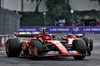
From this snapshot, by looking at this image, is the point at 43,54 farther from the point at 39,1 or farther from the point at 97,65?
the point at 39,1

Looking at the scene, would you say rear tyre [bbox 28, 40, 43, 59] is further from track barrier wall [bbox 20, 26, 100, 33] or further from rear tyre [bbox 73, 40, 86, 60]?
track barrier wall [bbox 20, 26, 100, 33]

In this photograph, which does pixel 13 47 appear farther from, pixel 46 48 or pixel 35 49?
pixel 35 49

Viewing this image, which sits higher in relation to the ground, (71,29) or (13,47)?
(71,29)

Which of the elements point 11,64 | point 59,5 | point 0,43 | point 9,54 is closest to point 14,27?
point 0,43

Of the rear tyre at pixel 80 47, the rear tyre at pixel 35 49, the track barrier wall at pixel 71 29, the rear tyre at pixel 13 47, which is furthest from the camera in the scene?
the track barrier wall at pixel 71 29

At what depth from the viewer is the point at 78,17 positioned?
7581cm

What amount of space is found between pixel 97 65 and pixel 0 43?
14656mm

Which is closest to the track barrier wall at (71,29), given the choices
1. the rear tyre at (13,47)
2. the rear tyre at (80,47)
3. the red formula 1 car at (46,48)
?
the red formula 1 car at (46,48)

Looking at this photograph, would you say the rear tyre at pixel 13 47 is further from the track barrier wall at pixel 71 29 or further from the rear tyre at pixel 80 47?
the track barrier wall at pixel 71 29

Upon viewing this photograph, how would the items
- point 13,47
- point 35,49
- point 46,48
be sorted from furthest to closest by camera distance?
point 13,47 → point 46,48 → point 35,49

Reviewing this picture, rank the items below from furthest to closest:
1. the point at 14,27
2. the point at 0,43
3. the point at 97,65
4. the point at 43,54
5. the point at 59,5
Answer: the point at 59,5 → the point at 14,27 → the point at 0,43 → the point at 43,54 → the point at 97,65

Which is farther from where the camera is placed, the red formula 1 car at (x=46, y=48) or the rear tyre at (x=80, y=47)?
the rear tyre at (x=80, y=47)

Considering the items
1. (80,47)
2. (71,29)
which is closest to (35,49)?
(80,47)

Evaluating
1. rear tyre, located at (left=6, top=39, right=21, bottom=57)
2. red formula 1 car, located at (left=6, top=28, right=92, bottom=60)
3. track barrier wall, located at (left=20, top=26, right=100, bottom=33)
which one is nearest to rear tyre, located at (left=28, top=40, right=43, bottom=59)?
red formula 1 car, located at (left=6, top=28, right=92, bottom=60)
